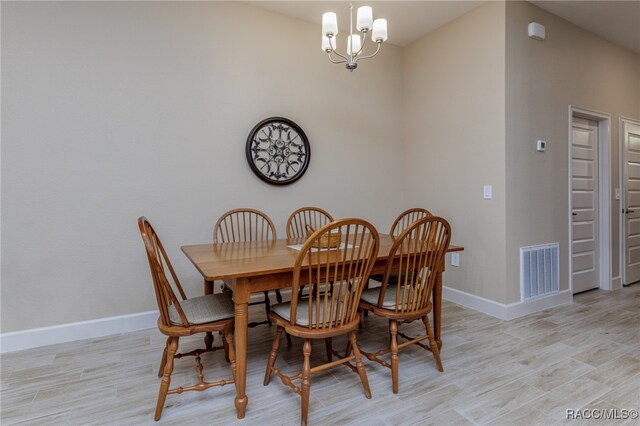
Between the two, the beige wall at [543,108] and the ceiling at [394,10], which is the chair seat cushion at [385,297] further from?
the ceiling at [394,10]

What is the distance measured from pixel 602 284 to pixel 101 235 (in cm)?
510

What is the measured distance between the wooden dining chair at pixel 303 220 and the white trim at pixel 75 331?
134cm

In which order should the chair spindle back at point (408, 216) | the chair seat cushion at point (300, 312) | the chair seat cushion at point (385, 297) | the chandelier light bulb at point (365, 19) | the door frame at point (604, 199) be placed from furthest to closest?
the door frame at point (604, 199), the chair spindle back at point (408, 216), the chandelier light bulb at point (365, 19), the chair seat cushion at point (385, 297), the chair seat cushion at point (300, 312)

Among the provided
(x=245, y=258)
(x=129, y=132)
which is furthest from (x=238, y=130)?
(x=245, y=258)

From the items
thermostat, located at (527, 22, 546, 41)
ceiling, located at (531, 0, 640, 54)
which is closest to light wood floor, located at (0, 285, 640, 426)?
thermostat, located at (527, 22, 546, 41)

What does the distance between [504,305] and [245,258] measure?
237 cm

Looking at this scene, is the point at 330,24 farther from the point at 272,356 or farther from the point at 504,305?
the point at 504,305

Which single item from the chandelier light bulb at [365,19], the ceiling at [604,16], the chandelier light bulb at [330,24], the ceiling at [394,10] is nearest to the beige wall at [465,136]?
the ceiling at [394,10]

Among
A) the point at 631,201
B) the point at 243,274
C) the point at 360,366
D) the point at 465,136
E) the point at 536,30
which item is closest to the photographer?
the point at 243,274

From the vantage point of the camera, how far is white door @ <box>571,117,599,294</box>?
3.64 metres

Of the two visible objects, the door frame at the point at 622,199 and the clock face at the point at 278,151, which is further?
the door frame at the point at 622,199

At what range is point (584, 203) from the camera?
3.73 metres

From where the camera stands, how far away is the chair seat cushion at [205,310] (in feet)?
5.79

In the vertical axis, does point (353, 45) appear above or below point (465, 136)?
above
